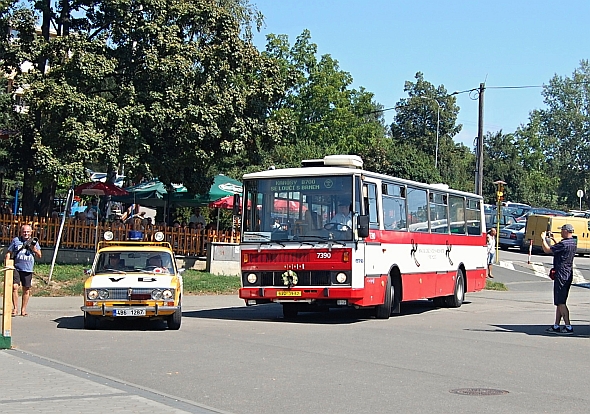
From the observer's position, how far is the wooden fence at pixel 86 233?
90.1 ft

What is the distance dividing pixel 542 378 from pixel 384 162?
5456 cm

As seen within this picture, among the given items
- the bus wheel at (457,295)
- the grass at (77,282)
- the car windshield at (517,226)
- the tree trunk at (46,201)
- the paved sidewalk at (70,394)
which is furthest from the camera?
the car windshield at (517,226)

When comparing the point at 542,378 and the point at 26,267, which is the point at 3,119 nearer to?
the point at 26,267

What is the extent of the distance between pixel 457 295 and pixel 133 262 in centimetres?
1078

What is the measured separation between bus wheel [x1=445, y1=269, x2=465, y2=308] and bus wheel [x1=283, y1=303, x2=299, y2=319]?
19.1 ft

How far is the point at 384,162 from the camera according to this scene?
6550 centimetres

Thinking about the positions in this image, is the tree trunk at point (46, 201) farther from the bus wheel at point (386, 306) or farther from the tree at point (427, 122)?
the tree at point (427, 122)

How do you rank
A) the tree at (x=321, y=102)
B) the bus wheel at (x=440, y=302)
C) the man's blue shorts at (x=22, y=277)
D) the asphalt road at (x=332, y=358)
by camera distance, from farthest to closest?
the tree at (x=321, y=102) → the bus wheel at (x=440, y=302) → the man's blue shorts at (x=22, y=277) → the asphalt road at (x=332, y=358)

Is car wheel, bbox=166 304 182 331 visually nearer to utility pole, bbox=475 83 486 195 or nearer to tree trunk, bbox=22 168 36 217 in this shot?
tree trunk, bbox=22 168 36 217

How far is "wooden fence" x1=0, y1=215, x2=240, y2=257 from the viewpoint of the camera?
27.5 meters

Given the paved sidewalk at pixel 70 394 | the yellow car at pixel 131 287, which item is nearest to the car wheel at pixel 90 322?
the yellow car at pixel 131 287

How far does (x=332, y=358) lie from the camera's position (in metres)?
13.0

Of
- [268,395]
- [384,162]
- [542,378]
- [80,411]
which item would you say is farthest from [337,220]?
[384,162]

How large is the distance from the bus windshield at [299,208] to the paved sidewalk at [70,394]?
24.9ft
